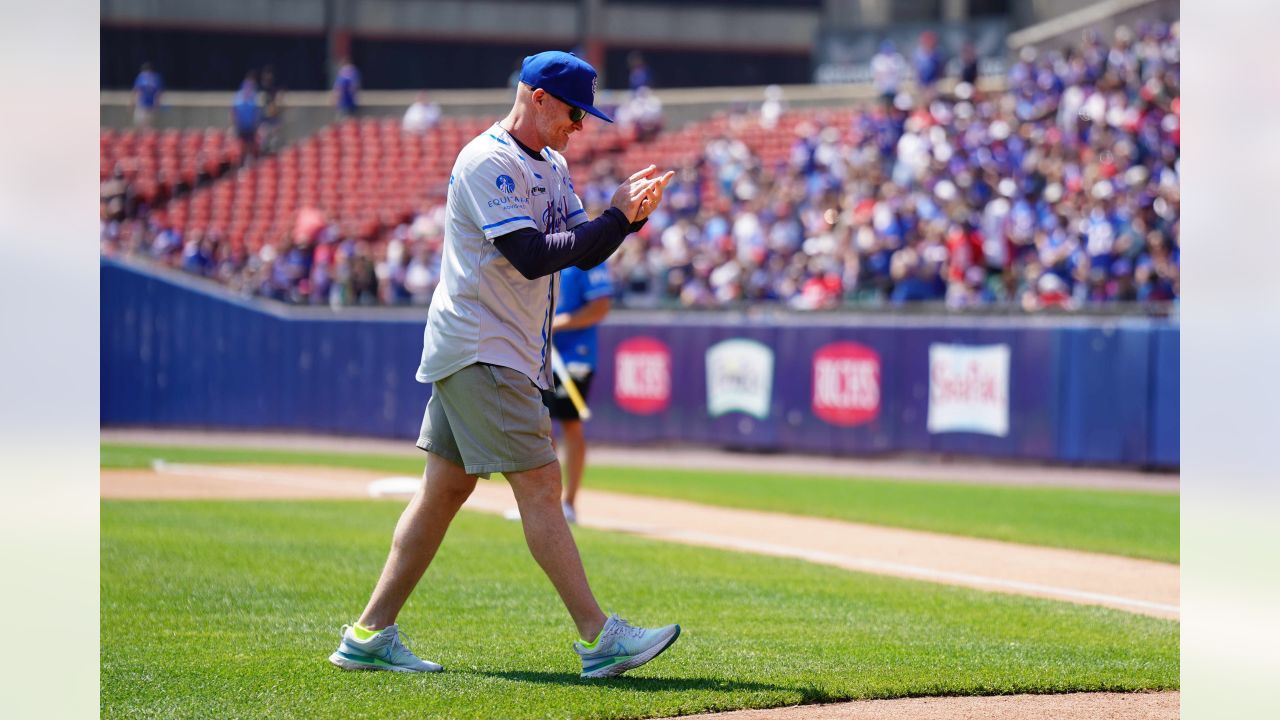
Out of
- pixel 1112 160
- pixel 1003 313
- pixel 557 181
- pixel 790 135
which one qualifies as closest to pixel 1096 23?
pixel 790 135

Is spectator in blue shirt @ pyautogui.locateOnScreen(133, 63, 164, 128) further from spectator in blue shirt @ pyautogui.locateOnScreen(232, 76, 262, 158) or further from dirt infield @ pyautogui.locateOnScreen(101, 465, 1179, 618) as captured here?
dirt infield @ pyautogui.locateOnScreen(101, 465, 1179, 618)

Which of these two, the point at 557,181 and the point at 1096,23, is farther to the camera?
the point at 1096,23

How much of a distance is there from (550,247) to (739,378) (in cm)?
1409

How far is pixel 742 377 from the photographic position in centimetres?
1864

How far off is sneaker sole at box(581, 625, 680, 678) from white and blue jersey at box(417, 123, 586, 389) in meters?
0.92

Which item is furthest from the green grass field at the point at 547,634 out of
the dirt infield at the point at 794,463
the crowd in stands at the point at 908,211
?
the crowd in stands at the point at 908,211

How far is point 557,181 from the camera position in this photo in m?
5.03

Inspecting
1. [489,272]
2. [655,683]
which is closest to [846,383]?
[655,683]

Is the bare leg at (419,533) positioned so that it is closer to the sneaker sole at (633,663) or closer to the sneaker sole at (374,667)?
the sneaker sole at (374,667)

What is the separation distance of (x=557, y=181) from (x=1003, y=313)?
12261mm

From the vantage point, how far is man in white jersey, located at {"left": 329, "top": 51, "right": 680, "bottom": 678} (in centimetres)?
473

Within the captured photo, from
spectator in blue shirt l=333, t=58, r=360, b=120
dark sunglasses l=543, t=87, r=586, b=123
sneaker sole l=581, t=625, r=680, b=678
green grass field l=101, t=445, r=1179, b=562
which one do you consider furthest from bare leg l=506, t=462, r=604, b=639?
spectator in blue shirt l=333, t=58, r=360, b=120

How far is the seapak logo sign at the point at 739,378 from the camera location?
18.5m
